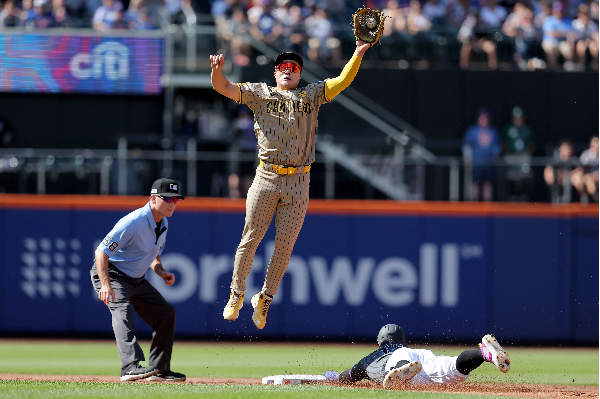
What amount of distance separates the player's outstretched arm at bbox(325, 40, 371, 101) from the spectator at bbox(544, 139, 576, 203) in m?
7.16

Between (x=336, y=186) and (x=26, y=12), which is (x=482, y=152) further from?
(x=26, y=12)

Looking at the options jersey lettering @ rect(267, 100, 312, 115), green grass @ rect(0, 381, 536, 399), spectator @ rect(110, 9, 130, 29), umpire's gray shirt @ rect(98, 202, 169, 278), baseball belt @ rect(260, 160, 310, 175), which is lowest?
green grass @ rect(0, 381, 536, 399)

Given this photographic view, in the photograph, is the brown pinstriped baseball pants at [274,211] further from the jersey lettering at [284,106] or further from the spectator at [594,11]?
the spectator at [594,11]

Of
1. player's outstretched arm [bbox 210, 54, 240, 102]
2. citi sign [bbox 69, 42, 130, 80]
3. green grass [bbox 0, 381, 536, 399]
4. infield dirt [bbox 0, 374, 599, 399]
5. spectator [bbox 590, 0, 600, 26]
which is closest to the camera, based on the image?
green grass [bbox 0, 381, 536, 399]

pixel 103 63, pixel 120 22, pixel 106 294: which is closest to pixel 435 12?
pixel 120 22

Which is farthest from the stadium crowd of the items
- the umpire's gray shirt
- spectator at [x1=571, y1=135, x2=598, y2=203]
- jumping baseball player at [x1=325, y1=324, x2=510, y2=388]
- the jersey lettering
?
jumping baseball player at [x1=325, y1=324, x2=510, y2=388]

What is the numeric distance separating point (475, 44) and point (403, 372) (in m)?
10.5

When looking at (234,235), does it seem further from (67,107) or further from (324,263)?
(67,107)

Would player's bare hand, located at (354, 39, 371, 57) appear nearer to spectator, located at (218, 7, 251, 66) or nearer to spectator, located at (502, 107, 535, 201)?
spectator, located at (502, 107, 535, 201)

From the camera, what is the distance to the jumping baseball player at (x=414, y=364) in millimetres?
8391

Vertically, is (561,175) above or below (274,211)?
above

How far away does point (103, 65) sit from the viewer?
56.4ft

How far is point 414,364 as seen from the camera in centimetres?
838

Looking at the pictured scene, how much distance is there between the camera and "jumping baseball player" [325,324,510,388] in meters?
8.39
